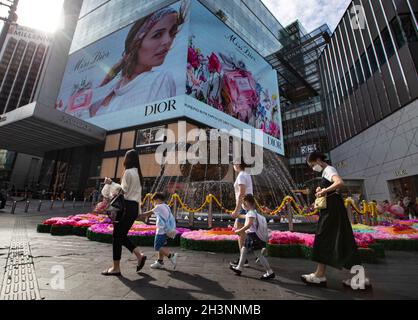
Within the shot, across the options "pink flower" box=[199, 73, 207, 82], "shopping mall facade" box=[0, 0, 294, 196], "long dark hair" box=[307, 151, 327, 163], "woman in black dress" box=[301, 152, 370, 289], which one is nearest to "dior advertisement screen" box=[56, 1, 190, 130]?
"shopping mall facade" box=[0, 0, 294, 196]

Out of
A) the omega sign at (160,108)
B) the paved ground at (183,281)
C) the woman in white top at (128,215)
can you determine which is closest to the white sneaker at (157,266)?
the paved ground at (183,281)

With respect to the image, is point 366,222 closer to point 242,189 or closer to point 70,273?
point 242,189

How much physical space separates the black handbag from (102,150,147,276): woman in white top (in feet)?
0.13

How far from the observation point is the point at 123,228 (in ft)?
11.5

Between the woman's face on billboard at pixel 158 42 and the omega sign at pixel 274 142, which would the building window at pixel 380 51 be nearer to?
Result: the omega sign at pixel 274 142

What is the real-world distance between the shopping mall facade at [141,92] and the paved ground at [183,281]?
1256 centimetres

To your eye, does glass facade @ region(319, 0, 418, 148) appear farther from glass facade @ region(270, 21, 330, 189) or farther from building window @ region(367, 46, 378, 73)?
glass facade @ region(270, 21, 330, 189)

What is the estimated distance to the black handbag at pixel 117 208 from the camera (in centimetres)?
341

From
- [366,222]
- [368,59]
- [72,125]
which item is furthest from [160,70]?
[366,222]

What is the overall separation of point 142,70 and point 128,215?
98.9 ft

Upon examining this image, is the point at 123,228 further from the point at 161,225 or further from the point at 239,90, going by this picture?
the point at 239,90

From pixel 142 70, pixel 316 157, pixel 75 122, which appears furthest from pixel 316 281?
pixel 142 70

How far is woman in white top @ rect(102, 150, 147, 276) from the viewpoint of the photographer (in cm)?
346

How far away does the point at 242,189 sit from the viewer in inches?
163
